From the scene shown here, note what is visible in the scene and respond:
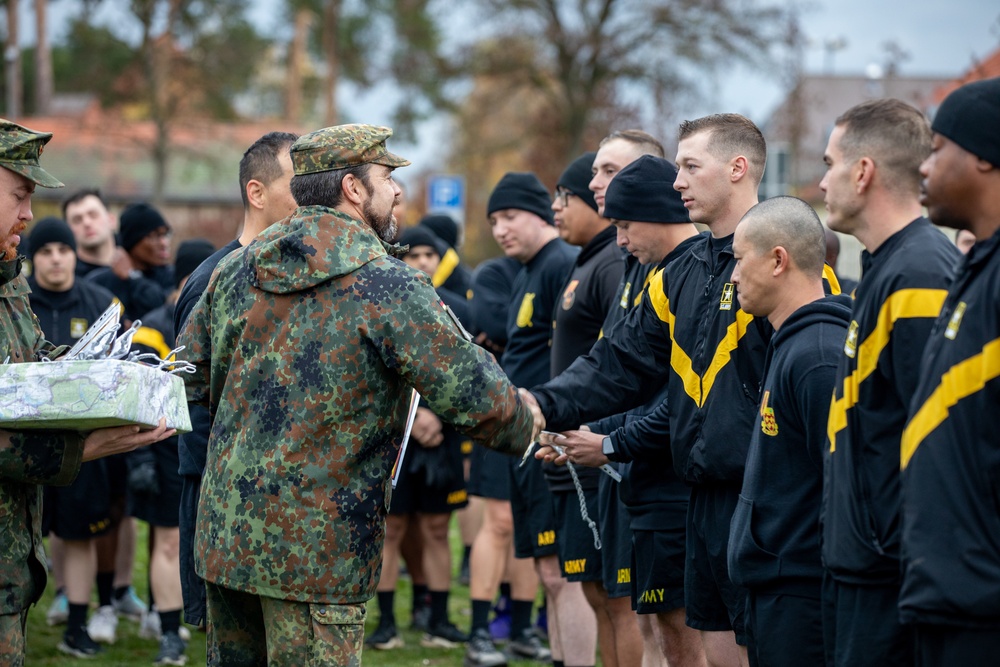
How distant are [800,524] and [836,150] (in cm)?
132

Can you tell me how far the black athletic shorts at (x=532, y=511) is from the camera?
718cm

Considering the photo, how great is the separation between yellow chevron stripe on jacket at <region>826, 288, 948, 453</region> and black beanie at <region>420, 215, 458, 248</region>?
25.0 ft

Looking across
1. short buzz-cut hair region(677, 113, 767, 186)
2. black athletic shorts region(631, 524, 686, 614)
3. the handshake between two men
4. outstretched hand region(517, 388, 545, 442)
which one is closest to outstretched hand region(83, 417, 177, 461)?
outstretched hand region(517, 388, 545, 442)

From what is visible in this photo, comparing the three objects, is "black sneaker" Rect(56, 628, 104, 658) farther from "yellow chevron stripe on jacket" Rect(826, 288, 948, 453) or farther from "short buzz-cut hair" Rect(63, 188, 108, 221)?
"yellow chevron stripe on jacket" Rect(826, 288, 948, 453)

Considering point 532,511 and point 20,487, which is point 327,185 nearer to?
point 20,487

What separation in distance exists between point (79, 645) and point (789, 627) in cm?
577

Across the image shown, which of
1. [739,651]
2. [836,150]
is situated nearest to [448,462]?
[739,651]

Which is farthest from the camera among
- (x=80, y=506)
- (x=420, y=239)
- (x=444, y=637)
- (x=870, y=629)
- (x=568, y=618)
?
(x=420, y=239)

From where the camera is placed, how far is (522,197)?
25.6 ft

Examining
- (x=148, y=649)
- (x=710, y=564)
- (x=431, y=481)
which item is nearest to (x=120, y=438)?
(x=710, y=564)

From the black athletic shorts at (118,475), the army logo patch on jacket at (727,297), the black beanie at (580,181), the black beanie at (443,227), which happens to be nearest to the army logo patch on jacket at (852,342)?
the army logo patch on jacket at (727,297)

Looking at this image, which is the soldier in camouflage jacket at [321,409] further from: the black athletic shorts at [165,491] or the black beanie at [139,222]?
the black beanie at [139,222]

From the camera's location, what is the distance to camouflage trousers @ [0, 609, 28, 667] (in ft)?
13.9

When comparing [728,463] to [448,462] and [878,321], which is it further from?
[448,462]
